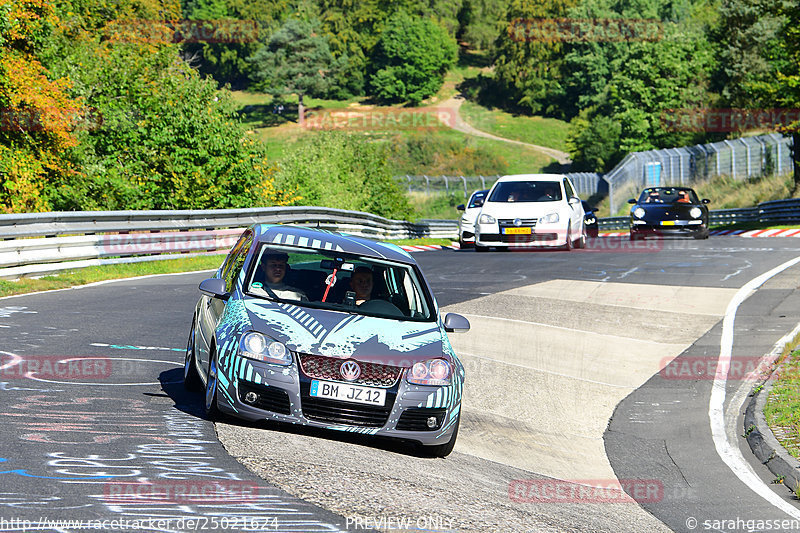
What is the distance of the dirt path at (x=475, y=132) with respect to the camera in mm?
112488

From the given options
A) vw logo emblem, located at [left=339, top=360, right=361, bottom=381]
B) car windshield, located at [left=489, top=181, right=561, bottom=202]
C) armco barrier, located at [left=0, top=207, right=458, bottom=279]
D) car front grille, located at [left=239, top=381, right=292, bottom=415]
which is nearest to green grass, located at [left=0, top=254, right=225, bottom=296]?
armco barrier, located at [left=0, top=207, right=458, bottom=279]

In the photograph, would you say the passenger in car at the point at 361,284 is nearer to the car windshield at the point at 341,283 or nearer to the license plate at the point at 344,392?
the car windshield at the point at 341,283

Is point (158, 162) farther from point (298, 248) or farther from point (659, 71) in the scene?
point (659, 71)

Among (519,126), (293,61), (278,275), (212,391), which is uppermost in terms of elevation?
(293,61)

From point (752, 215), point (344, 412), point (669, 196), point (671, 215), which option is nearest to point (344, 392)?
point (344, 412)

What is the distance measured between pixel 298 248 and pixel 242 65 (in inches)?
5773

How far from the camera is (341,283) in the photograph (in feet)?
27.8

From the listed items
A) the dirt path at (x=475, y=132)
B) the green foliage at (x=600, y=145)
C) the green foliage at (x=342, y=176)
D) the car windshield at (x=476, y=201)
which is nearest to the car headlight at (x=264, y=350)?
the car windshield at (x=476, y=201)

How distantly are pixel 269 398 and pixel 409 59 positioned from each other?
5254 inches

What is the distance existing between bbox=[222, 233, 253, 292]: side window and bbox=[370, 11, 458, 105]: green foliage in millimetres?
128206

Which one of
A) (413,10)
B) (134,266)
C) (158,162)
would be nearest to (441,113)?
(413,10)

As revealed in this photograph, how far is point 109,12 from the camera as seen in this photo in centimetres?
5278

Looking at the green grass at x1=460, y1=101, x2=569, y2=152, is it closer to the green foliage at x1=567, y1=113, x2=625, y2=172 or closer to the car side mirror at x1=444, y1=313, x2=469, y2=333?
the green foliage at x1=567, y1=113, x2=625, y2=172

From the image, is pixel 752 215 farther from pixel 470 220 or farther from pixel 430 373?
pixel 430 373
